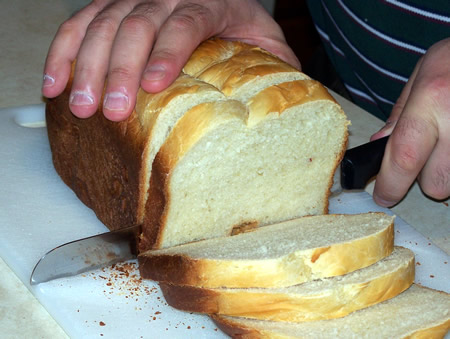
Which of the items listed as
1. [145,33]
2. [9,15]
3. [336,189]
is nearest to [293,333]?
[336,189]

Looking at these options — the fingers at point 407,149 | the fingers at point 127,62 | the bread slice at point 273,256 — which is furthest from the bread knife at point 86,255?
the fingers at point 407,149

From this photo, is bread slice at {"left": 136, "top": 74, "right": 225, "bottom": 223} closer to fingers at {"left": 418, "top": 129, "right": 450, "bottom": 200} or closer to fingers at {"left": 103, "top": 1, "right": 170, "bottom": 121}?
fingers at {"left": 103, "top": 1, "right": 170, "bottom": 121}

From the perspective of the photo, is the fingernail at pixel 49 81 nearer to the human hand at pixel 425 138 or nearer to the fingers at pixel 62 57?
the fingers at pixel 62 57

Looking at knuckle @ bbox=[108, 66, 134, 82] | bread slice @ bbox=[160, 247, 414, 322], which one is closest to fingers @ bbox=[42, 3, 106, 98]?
knuckle @ bbox=[108, 66, 134, 82]

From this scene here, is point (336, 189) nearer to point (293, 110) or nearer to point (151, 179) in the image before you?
point (293, 110)

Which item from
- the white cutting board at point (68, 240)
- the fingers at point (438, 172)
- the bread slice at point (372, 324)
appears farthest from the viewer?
the fingers at point (438, 172)

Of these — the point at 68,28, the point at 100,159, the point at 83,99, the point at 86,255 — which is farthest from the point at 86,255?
the point at 68,28

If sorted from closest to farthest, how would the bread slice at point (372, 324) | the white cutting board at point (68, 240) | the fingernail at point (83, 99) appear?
1. the bread slice at point (372, 324)
2. the white cutting board at point (68, 240)
3. the fingernail at point (83, 99)
